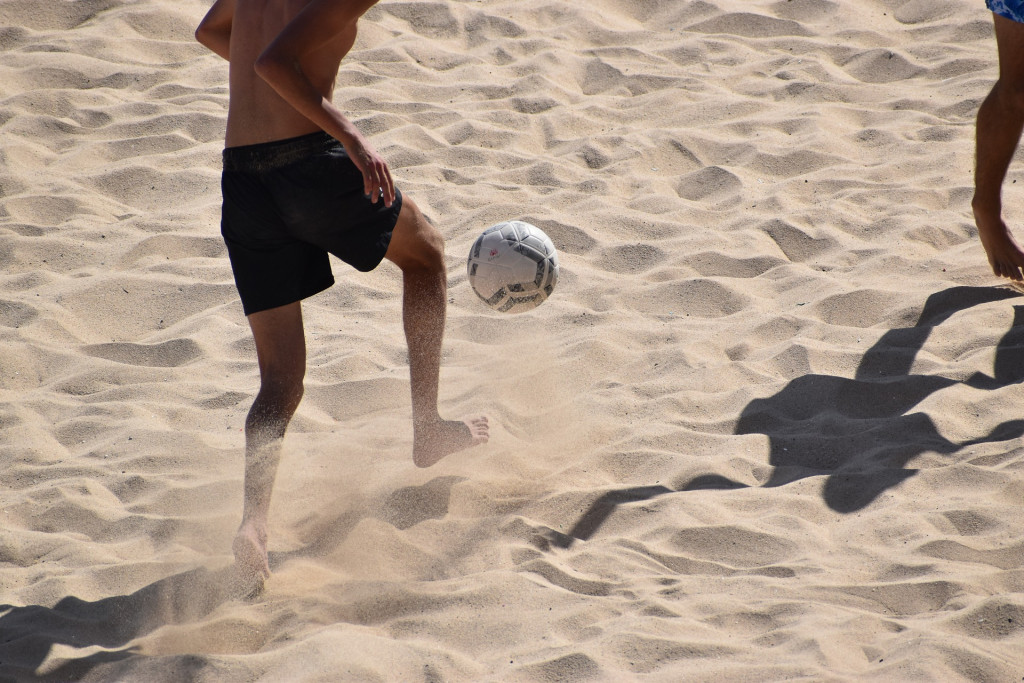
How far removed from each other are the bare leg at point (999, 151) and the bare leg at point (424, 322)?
2.30 meters

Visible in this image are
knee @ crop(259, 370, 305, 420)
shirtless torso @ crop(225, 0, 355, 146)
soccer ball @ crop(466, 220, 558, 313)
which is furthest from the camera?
soccer ball @ crop(466, 220, 558, 313)

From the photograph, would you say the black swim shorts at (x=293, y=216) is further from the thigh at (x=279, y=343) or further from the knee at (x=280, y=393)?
the knee at (x=280, y=393)

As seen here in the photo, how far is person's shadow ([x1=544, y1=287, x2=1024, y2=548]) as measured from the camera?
3.21 m

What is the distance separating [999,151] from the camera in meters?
4.11

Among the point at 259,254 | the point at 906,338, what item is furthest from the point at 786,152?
the point at 259,254

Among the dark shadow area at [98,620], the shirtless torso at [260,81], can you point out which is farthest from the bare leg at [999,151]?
the dark shadow area at [98,620]

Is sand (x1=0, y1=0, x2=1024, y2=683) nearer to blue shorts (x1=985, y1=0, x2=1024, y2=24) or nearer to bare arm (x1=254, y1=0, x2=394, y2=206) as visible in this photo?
blue shorts (x1=985, y1=0, x2=1024, y2=24)

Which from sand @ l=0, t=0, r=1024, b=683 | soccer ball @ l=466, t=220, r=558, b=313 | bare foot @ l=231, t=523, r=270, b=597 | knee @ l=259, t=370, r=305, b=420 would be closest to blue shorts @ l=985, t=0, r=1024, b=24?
sand @ l=0, t=0, r=1024, b=683

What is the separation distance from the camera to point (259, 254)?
294cm

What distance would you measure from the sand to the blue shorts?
1138 mm

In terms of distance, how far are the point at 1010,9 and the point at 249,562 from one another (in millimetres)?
3286

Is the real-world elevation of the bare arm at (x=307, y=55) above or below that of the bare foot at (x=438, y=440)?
above

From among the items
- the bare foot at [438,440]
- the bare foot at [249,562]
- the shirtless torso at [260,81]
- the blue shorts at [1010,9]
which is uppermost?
the blue shorts at [1010,9]

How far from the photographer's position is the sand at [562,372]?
2.64 metres
